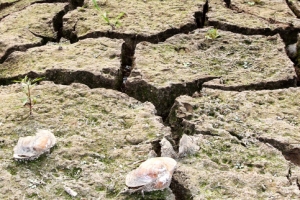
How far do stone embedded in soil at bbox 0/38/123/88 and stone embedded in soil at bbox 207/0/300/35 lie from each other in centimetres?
75

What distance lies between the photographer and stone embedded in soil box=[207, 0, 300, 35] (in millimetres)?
2916

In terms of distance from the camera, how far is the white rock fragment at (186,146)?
1844mm

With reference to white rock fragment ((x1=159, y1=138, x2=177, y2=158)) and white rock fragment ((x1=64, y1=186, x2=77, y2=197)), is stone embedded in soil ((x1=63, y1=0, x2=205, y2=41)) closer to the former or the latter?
white rock fragment ((x1=159, y1=138, x2=177, y2=158))

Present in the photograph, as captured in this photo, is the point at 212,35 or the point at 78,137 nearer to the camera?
the point at 78,137

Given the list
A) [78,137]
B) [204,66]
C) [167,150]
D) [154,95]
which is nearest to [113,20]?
[204,66]

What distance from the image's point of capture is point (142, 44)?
2.73 m

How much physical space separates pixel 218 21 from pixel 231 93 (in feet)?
2.89

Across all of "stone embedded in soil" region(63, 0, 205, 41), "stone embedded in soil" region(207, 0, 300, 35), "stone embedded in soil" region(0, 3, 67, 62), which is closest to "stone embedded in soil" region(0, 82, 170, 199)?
"stone embedded in soil" region(0, 3, 67, 62)

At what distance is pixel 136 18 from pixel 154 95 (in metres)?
0.98

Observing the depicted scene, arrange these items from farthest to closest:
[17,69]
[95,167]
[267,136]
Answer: [17,69], [267,136], [95,167]

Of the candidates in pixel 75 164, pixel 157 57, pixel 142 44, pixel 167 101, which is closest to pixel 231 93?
→ pixel 167 101

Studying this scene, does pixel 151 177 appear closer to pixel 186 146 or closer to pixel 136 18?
pixel 186 146

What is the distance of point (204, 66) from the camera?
2.52 m

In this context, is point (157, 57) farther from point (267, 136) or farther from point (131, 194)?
point (131, 194)
